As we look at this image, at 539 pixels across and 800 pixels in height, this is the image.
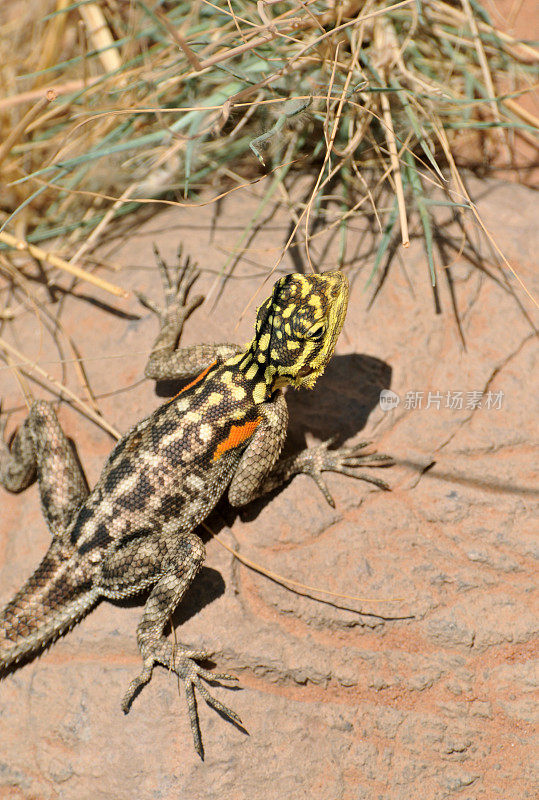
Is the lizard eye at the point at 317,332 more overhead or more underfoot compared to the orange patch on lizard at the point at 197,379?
more overhead

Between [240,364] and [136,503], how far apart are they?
3.18 ft

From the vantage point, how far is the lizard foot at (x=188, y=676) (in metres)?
3.27

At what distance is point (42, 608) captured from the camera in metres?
3.50

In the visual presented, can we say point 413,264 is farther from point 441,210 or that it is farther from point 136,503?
point 136,503

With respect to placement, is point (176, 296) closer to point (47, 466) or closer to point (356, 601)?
point (47, 466)

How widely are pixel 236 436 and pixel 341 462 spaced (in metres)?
0.66

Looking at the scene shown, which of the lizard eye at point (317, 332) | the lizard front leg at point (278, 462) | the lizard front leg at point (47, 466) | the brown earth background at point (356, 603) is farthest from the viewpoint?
the lizard front leg at point (47, 466)

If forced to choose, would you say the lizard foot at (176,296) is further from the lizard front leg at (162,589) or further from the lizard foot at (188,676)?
the lizard foot at (188,676)

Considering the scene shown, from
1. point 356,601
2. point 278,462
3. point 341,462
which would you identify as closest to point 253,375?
point 278,462

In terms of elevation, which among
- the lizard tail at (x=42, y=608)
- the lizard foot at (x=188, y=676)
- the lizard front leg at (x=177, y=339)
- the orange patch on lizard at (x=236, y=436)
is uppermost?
the lizard front leg at (x=177, y=339)

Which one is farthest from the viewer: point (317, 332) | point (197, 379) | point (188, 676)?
point (197, 379)

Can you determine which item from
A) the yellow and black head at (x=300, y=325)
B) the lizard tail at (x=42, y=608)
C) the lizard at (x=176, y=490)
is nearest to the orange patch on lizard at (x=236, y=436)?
the lizard at (x=176, y=490)

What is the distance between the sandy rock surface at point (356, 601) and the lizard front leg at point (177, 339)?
12 cm

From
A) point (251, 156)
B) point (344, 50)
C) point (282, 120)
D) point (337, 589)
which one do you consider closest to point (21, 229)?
point (251, 156)
